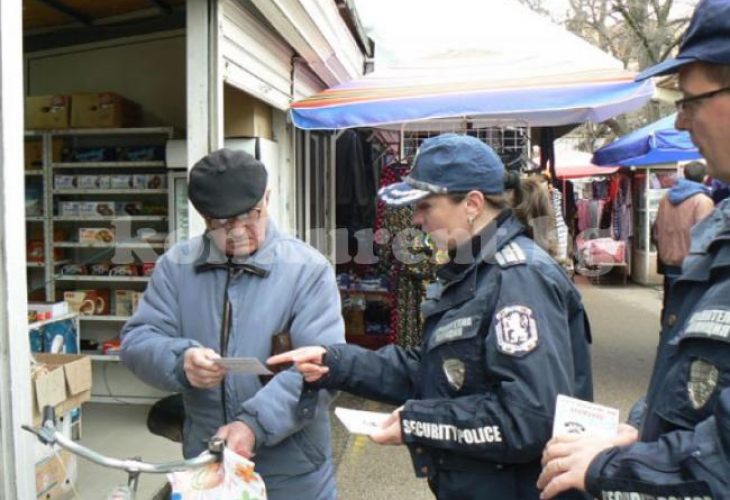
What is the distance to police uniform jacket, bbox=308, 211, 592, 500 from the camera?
1.61m

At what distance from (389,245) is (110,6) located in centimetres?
307

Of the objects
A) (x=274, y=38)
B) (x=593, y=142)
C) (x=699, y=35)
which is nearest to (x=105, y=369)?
(x=274, y=38)

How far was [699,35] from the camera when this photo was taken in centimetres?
125

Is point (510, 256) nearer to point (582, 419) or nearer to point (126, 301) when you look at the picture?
point (582, 419)

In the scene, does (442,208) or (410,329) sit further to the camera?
(410,329)

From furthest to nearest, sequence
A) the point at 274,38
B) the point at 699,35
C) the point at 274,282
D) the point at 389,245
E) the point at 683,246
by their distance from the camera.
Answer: the point at 683,246
the point at 389,245
the point at 274,38
the point at 274,282
the point at 699,35

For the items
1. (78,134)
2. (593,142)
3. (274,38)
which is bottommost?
(78,134)

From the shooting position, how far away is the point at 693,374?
3.85 feet

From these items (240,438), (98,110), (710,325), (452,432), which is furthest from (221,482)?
(98,110)

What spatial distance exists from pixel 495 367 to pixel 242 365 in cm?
67

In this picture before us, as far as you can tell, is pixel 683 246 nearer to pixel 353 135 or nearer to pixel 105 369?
pixel 353 135

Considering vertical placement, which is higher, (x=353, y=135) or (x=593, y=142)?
(x=593, y=142)

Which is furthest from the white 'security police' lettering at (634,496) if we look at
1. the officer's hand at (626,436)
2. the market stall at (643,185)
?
the market stall at (643,185)

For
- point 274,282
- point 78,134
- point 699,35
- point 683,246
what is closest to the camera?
point 699,35
